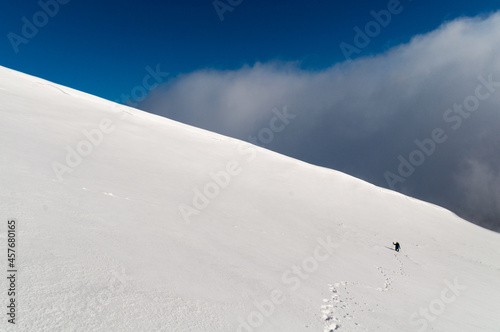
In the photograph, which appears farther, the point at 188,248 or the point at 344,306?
the point at 188,248

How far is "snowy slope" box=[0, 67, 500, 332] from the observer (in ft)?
15.4

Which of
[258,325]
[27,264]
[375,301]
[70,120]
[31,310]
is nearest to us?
[31,310]

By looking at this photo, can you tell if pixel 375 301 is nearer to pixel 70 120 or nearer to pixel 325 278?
pixel 325 278

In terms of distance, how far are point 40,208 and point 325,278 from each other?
8138 millimetres

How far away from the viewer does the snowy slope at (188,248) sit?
4691mm

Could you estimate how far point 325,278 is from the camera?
854cm

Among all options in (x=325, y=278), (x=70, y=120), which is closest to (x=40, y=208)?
(x=325, y=278)

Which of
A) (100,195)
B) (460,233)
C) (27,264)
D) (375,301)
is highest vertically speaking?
(460,233)

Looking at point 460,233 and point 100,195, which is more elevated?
point 460,233

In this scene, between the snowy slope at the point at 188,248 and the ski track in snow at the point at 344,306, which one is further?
the ski track in snow at the point at 344,306

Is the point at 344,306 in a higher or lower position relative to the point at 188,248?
higher

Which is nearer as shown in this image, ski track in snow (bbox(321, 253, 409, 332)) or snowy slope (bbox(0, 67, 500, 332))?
snowy slope (bbox(0, 67, 500, 332))

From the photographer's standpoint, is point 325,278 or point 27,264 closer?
point 27,264

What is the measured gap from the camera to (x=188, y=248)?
7.45 metres
